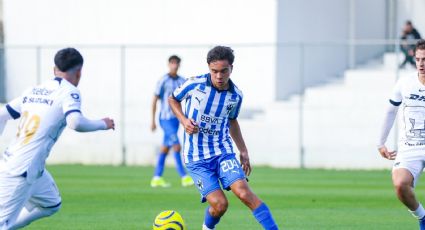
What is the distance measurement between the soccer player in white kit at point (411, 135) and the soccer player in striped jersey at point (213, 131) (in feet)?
5.65

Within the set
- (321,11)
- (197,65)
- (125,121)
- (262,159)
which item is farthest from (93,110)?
(321,11)

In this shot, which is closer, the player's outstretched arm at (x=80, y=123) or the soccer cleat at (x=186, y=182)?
the player's outstretched arm at (x=80, y=123)

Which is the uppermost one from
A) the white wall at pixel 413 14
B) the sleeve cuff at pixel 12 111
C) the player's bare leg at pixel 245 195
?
the white wall at pixel 413 14

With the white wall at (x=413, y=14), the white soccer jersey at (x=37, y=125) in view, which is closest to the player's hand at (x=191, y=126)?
the white soccer jersey at (x=37, y=125)

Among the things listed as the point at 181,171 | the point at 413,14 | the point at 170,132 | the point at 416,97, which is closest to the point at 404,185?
the point at 416,97

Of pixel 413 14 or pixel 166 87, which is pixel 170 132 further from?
pixel 413 14

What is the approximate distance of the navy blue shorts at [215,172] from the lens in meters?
10.6

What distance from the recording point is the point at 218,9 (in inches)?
1135

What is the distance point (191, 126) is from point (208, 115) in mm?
319

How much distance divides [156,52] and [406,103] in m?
17.0

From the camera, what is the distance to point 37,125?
9.46 meters

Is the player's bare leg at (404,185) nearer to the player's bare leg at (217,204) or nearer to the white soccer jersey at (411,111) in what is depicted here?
the white soccer jersey at (411,111)

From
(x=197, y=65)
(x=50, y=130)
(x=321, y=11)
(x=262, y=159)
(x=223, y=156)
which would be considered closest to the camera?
(x=50, y=130)

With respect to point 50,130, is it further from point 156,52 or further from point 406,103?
point 156,52
